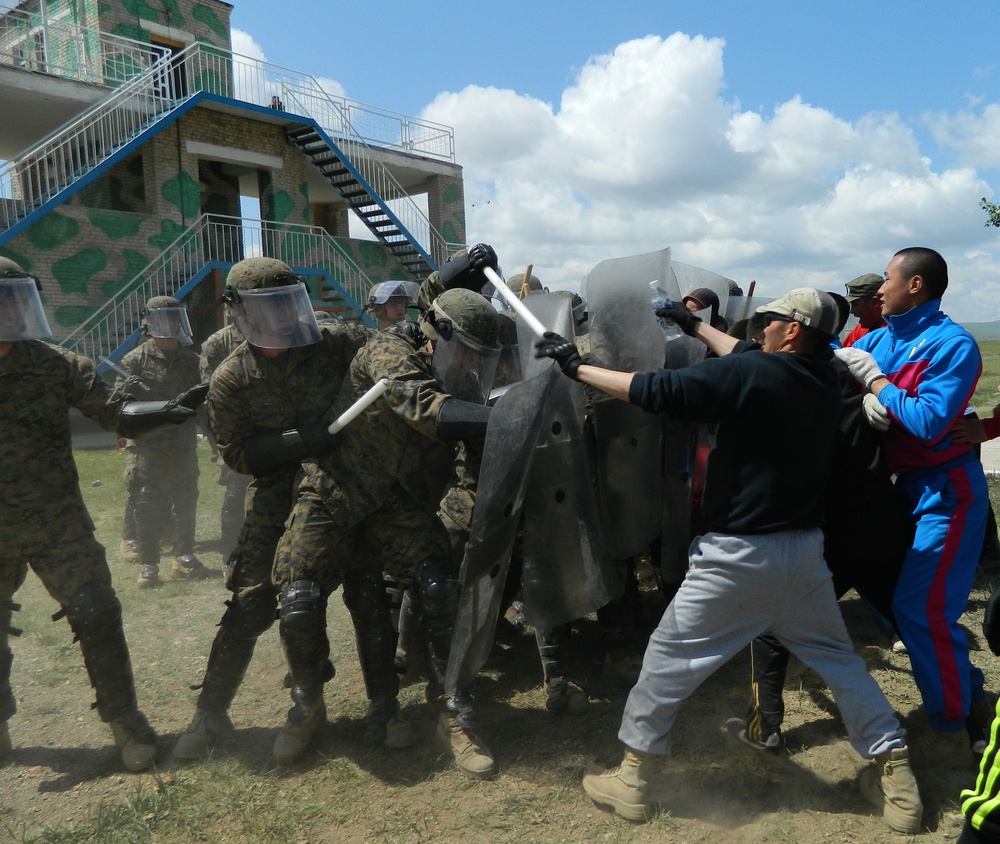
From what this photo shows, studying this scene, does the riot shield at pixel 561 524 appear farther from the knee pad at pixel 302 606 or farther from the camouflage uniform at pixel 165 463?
the camouflage uniform at pixel 165 463

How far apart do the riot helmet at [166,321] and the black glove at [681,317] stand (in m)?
4.59

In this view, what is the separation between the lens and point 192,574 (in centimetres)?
657

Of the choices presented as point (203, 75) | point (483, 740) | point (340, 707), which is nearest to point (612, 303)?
point (483, 740)

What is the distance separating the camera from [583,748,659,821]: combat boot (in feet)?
9.85

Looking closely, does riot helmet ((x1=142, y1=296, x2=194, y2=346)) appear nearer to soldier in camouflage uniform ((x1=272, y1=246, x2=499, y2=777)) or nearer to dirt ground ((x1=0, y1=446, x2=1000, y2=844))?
dirt ground ((x1=0, y1=446, x2=1000, y2=844))

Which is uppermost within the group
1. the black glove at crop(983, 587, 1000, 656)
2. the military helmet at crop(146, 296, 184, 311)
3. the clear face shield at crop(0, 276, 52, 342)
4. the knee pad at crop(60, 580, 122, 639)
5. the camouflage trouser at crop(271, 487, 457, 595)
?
the military helmet at crop(146, 296, 184, 311)

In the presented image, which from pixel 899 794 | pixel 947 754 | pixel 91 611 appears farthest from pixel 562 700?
pixel 91 611

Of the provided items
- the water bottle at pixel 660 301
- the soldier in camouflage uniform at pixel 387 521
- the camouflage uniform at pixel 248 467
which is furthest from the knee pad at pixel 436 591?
the water bottle at pixel 660 301

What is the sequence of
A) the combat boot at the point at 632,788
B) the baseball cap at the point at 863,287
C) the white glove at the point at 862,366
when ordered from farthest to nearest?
the baseball cap at the point at 863,287
the white glove at the point at 862,366
the combat boot at the point at 632,788

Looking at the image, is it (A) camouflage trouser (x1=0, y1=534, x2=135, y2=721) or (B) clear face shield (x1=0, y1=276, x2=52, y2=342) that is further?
(A) camouflage trouser (x1=0, y1=534, x2=135, y2=721)

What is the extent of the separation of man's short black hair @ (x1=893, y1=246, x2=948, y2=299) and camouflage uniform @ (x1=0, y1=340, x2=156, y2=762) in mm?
3269

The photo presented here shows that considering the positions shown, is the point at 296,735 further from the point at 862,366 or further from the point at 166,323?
the point at 166,323

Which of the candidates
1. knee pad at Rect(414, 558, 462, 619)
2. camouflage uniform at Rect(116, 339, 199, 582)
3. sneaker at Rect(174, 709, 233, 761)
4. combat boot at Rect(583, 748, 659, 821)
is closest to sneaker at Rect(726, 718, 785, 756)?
combat boot at Rect(583, 748, 659, 821)

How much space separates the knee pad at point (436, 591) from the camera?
11.4 feet
